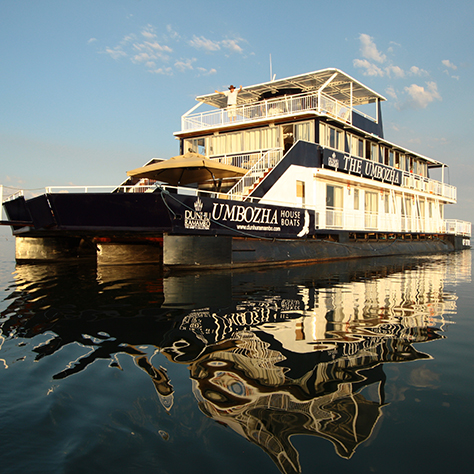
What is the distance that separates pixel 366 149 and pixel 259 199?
9945mm

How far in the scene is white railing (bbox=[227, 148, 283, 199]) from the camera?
14711 millimetres

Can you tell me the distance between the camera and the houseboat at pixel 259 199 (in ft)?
36.8

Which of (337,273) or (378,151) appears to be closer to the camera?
(337,273)

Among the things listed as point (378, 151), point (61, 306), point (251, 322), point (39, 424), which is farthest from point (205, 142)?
point (39, 424)

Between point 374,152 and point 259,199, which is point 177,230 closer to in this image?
point 259,199

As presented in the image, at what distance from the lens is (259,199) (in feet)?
43.7

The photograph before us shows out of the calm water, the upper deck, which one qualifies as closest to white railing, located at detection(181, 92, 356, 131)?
the upper deck

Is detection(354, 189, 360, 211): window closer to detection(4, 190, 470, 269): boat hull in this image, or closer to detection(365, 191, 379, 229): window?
detection(365, 191, 379, 229): window

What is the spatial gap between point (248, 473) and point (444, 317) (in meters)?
4.75

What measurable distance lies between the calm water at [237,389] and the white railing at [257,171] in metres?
8.87

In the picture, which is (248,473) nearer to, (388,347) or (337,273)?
(388,347)

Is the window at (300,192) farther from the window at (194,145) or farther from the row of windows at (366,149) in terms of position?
the window at (194,145)

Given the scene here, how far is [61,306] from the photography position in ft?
21.6

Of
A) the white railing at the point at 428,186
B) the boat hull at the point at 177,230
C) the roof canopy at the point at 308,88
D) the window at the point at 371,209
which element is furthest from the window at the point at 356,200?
the white railing at the point at 428,186
